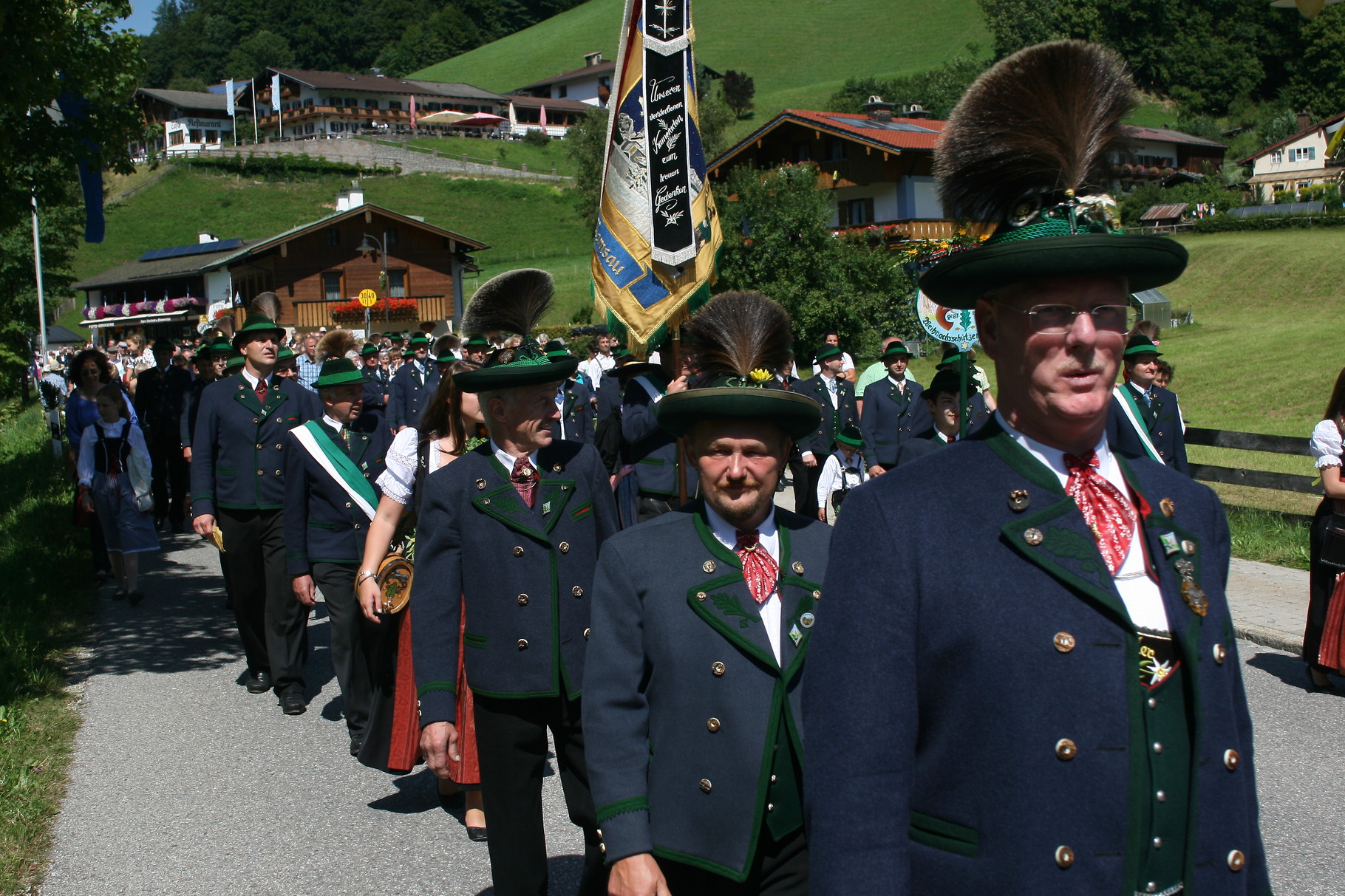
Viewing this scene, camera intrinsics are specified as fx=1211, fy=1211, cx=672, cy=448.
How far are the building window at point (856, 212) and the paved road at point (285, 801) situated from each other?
140 ft

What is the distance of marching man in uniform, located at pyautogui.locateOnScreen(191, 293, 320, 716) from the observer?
7949 mm

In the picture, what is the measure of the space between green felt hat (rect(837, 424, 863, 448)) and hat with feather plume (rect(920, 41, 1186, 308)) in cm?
1023

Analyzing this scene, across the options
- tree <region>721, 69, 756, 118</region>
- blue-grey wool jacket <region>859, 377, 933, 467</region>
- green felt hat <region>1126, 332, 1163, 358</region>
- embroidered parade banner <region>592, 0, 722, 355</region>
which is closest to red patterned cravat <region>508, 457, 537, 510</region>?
embroidered parade banner <region>592, 0, 722, 355</region>

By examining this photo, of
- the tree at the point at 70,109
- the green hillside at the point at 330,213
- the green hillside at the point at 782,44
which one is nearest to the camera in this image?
the tree at the point at 70,109

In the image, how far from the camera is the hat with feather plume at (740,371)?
9.93 ft

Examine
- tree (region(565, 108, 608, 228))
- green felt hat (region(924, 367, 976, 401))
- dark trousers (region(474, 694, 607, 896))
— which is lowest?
dark trousers (region(474, 694, 607, 896))

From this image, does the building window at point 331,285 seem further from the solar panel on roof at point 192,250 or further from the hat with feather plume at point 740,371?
the hat with feather plume at point 740,371

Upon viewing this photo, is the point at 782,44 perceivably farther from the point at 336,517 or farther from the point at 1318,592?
the point at 336,517

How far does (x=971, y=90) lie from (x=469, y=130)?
Answer: 117898 mm

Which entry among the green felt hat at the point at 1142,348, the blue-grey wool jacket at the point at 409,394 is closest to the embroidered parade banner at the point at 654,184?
the green felt hat at the point at 1142,348

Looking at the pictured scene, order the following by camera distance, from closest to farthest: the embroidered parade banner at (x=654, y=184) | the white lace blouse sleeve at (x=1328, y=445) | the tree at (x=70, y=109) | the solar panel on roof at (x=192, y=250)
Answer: the embroidered parade banner at (x=654, y=184) < the white lace blouse sleeve at (x=1328, y=445) < the tree at (x=70, y=109) < the solar panel on roof at (x=192, y=250)

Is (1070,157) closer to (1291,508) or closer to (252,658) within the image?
(252,658)

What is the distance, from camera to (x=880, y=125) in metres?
50.4

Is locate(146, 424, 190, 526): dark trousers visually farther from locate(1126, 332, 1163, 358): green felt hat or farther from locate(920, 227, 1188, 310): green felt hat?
locate(920, 227, 1188, 310): green felt hat
